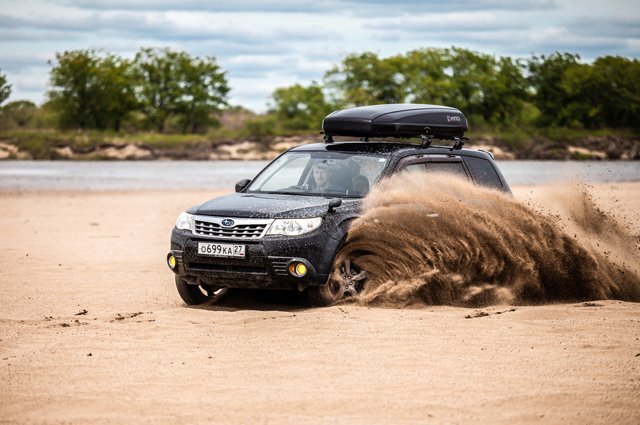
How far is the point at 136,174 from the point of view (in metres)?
50.0

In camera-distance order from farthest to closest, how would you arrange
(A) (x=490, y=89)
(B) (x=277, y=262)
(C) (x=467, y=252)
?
1. (A) (x=490, y=89)
2. (C) (x=467, y=252)
3. (B) (x=277, y=262)

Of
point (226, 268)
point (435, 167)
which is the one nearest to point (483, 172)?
point (435, 167)

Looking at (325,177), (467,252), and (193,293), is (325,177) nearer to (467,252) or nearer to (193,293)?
(467,252)

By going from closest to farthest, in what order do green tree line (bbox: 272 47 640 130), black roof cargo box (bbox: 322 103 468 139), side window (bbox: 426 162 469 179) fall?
side window (bbox: 426 162 469 179), black roof cargo box (bbox: 322 103 468 139), green tree line (bbox: 272 47 640 130)

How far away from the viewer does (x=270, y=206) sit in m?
10.2

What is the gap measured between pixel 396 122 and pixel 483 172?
1189 mm

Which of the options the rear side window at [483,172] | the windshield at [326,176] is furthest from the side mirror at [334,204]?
the rear side window at [483,172]

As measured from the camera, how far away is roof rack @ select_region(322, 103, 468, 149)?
11.3 meters

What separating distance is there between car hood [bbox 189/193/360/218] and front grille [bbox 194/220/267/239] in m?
0.11

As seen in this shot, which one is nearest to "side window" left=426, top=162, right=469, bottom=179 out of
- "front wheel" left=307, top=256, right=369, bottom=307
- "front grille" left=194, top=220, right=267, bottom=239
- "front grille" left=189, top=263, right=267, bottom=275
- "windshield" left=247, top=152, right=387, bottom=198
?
"windshield" left=247, top=152, right=387, bottom=198

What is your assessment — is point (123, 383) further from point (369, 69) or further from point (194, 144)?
point (369, 69)

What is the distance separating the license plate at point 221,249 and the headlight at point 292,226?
0.31 m

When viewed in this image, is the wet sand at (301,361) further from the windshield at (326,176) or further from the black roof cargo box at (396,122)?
the black roof cargo box at (396,122)

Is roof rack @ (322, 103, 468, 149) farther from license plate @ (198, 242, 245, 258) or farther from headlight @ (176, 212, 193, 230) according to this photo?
license plate @ (198, 242, 245, 258)
